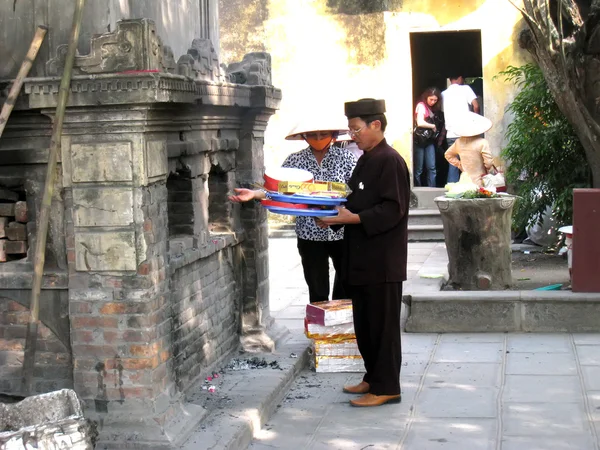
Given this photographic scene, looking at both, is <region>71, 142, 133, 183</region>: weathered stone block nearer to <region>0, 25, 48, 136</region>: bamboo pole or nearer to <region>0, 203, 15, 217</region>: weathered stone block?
<region>0, 25, 48, 136</region>: bamboo pole

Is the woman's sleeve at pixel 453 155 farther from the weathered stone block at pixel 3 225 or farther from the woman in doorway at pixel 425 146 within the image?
the weathered stone block at pixel 3 225

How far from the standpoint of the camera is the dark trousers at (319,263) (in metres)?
7.41

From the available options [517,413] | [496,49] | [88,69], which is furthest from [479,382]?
[496,49]

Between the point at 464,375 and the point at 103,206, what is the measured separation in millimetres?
3203

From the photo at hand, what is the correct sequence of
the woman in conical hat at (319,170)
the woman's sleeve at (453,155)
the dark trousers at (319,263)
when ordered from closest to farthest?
1. the woman in conical hat at (319,170)
2. the dark trousers at (319,263)
3. the woman's sleeve at (453,155)

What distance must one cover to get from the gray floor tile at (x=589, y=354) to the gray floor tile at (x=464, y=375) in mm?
641

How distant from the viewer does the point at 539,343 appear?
8.02 meters

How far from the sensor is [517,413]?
20.3ft

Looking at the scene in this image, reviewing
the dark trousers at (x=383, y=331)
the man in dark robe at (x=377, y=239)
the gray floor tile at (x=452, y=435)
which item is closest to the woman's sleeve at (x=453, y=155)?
the man in dark robe at (x=377, y=239)

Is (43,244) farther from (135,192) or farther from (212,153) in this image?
(212,153)

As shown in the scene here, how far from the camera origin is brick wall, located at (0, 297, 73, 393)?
5.50 m

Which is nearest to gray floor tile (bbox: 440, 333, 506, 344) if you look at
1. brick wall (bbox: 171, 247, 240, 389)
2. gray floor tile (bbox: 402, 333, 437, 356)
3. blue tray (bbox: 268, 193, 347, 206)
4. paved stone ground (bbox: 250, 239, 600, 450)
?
paved stone ground (bbox: 250, 239, 600, 450)

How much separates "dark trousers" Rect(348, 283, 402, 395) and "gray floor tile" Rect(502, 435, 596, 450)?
0.98 m

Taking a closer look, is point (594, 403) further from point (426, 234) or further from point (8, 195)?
point (426, 234)
